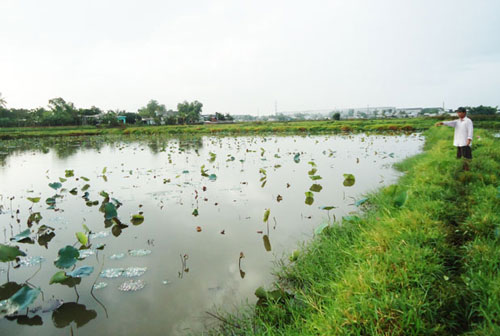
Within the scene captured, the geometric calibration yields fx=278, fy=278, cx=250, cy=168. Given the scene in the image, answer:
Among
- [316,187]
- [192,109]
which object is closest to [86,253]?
[316,187]

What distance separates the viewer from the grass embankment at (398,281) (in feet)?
6.26

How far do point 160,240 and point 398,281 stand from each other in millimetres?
2966

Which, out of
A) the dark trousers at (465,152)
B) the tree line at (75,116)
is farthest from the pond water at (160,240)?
the tree line at (75,116)

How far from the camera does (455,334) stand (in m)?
1.87

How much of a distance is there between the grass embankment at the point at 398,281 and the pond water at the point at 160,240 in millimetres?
380

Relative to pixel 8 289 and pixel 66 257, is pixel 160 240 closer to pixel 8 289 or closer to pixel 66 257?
pixel 66 257

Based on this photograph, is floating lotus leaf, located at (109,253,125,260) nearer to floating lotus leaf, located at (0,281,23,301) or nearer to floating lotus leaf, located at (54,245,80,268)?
floating lotus leaf, located at (54,245,80,268)

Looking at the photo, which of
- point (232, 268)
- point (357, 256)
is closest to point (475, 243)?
point (357, 256)

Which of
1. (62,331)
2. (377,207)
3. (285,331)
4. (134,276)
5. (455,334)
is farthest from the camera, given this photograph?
(377,207)

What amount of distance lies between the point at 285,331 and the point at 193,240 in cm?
209

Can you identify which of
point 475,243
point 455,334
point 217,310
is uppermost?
point 475,243

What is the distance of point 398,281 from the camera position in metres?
2.24

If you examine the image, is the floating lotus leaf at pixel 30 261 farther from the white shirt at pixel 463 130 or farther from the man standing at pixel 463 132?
the white shirt at pixel 463 130

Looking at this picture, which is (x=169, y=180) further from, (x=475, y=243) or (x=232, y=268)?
(x=475, y=243)
